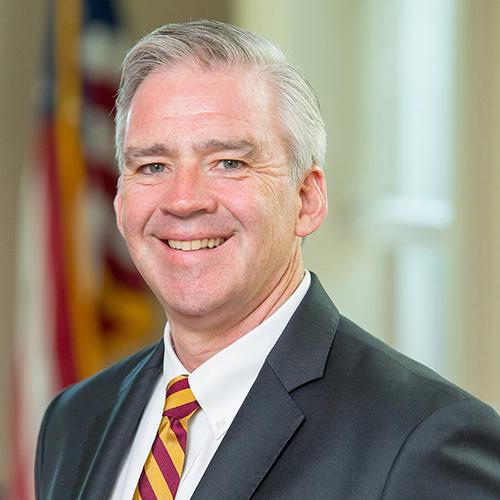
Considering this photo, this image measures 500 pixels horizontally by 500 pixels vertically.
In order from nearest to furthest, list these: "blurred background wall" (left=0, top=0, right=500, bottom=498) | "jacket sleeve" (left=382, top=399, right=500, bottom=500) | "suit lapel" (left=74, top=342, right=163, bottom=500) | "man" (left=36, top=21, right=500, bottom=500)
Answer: "jacket sleeve" (left=382, top=399, right=500, bottom=500) < "man" (left=36, top=21, right=500, bottom=500) < "suit lapel" (left=74, top=342, right=163, bottom=500) < "blurred background wall" (left=0, top=0, right=500, bottom=498)

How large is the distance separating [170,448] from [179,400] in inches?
3.1

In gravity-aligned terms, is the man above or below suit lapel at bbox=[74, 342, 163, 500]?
above

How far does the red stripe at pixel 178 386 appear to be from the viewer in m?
1.85

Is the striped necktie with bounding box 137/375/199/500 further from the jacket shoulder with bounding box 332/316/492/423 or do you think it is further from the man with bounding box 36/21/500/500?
the jacket shoulder with bounding box 332/316/492/423

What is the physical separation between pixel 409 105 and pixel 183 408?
10.7 feet

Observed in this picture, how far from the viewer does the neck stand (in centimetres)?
180

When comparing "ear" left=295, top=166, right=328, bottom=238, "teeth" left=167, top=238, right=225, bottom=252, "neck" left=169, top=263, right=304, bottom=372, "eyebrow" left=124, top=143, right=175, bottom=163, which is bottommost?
"neck" left=169, top=263, right=304, bottom=372

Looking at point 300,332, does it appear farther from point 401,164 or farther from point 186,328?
point 401,164

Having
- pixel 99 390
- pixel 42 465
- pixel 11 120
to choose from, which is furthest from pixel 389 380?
pixel 11 120

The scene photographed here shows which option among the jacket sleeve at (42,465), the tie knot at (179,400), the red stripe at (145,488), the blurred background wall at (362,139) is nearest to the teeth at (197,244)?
the tie knot at (179,400)

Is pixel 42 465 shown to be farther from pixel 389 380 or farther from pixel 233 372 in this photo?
pixel 389 380

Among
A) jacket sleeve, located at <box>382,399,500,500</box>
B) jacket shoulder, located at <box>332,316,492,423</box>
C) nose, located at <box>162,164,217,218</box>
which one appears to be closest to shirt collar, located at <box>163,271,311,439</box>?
jacket shoulder, located at <box>332,316,492,423</box>

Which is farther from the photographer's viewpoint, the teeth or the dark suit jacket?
the teeth

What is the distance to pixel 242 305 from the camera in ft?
5.84
